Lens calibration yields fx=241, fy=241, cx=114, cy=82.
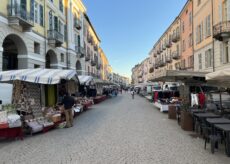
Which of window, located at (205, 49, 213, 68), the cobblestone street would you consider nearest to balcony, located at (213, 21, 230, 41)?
window, located at (205, 49, 213, 68)

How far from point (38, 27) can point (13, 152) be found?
1683 cm

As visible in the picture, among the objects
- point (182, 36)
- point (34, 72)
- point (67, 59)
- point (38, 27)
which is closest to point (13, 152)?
point (34, 72)

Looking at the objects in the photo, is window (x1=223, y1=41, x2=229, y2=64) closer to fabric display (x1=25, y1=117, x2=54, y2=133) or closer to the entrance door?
the entrance door

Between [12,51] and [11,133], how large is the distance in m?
14.3

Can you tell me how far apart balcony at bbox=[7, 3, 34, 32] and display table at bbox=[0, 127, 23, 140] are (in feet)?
32.9

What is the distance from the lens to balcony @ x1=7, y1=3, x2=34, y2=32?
1642cm

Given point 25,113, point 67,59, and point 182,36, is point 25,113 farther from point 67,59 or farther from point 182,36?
point 182,36

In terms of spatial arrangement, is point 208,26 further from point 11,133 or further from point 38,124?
point 11,133

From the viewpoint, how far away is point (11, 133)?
28.7ft

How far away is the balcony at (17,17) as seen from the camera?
16.4 meters

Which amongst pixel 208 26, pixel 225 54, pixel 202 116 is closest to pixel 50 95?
pixel 202 116

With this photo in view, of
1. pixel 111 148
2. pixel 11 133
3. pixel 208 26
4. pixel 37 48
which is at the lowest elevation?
pixel 111 148

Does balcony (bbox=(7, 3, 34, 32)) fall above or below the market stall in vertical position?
above

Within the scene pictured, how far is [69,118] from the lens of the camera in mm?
11883
